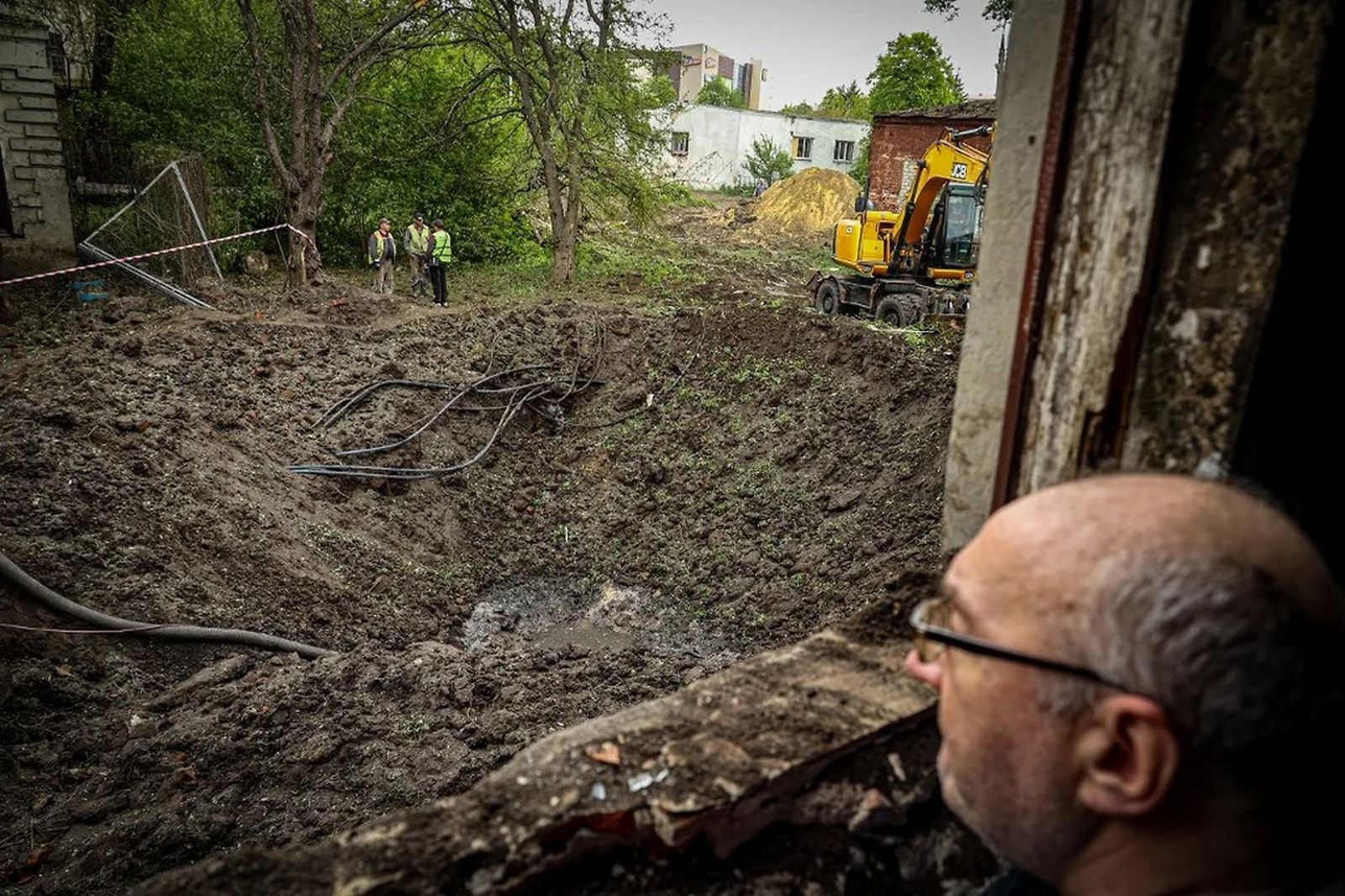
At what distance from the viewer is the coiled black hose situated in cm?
453

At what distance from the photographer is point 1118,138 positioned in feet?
5.50

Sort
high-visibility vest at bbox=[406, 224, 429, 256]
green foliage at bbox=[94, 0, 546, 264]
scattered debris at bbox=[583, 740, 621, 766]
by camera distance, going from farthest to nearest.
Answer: green foliage at bbox=[94, 0, 546, 264] → high-visibility vest at bbox=[406, 224, 429, 256] → scattered debris at bbox=[583, 740, 621, 766]

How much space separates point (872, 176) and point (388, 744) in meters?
25.5

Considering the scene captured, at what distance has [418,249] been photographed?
1416 centimetres

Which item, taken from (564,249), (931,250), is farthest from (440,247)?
(931,250)

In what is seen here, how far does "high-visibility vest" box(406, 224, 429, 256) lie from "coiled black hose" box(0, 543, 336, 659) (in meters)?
10.3

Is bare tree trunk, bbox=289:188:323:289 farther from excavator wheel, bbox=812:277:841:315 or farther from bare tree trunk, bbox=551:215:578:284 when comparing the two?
excavator wheel, bbox=812:277:841:315

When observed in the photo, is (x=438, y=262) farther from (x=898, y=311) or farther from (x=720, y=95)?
(x=720, y=95)

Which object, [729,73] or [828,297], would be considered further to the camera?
[729,73]

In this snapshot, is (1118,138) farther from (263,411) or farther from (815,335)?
(815,335)

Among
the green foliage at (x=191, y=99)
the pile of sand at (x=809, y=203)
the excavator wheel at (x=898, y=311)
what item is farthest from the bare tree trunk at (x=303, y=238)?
the pile of sand at (x=809, y=203)

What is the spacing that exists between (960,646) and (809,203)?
3188 cm

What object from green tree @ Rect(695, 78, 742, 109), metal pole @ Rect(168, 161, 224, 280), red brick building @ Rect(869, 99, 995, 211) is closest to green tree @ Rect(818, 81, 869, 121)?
green tree @ Rect(695, 78, 742, 109)

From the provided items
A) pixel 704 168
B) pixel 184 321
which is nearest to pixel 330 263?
pixel 184 321
